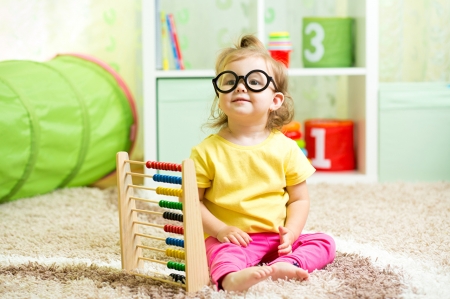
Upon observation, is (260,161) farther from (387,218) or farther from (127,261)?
(387,218)

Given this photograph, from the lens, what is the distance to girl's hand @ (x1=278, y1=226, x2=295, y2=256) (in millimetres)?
1109

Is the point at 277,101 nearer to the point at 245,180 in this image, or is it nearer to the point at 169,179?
the point at 245,180

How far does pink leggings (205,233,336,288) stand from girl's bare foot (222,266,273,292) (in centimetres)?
3

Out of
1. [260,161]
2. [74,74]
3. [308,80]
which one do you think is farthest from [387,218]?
[74,74]

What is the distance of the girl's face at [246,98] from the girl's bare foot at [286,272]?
1.00 ft

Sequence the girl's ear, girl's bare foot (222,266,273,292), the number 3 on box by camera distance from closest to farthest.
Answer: girl's bare foot (222,266,273,292), the girl's ear, the number 3 on box

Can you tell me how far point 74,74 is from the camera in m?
2.21

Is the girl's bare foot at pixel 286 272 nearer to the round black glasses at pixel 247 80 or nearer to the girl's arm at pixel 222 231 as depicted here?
the girl's arm at pixel 222 231

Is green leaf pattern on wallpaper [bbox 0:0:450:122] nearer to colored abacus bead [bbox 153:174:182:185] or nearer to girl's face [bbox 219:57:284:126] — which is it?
girl's face [bbox 219:57:284:126]

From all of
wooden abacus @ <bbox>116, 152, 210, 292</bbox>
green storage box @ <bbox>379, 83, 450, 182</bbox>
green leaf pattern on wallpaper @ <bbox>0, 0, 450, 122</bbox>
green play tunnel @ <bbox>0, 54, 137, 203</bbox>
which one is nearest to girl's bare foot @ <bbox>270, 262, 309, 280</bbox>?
wooden abacus @ <bbox>116, 152, 210, 292</bbox>

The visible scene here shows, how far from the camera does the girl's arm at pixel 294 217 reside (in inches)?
44.2

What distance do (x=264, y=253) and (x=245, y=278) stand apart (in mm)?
197

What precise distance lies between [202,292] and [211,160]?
0.92ft

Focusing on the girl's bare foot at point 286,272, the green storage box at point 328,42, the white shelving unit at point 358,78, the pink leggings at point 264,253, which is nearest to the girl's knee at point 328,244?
the pink leggings at point 264,253
